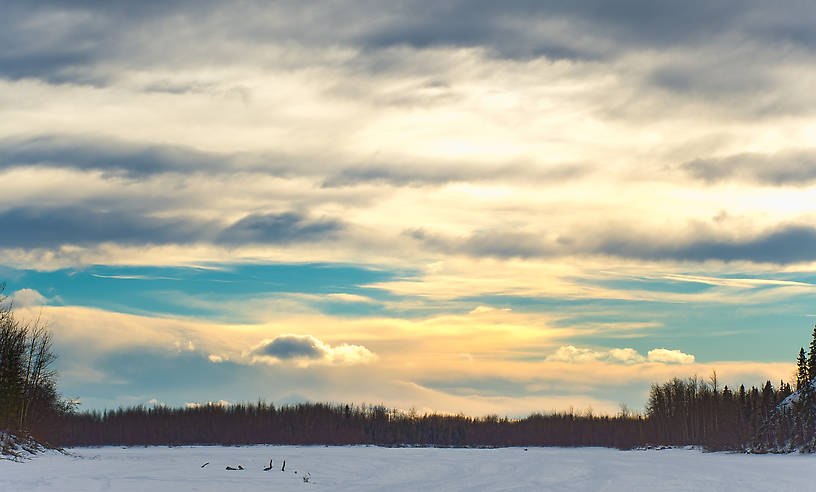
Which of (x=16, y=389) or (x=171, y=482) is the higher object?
(x=16, y=389)

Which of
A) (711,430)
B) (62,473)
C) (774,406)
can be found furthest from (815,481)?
(711,430)

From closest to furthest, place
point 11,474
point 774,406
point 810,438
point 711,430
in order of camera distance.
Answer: point 11,474
point 810,438
point 774,406
point 711,430

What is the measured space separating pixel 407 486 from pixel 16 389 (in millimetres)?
54716

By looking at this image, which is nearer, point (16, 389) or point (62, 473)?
point (62, 473)

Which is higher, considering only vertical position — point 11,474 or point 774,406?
point 774,406

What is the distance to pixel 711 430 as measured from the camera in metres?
149

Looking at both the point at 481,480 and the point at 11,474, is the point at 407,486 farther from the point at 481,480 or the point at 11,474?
the point at 11,474

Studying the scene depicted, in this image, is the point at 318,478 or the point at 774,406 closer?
the point at 318,478

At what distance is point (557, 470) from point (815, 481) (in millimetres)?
20925

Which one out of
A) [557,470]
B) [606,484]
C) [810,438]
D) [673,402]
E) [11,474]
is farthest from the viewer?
[673,402]

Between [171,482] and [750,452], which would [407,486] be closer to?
[171,482]

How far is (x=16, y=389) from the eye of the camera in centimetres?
8306

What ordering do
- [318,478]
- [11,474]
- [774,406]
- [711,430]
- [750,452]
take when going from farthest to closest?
1. [711,430]
2. [774,406]
3. [750,452]
4. [318,478]
5. [11,474]

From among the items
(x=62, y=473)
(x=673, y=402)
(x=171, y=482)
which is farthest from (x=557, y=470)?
(x=673, y=402)
